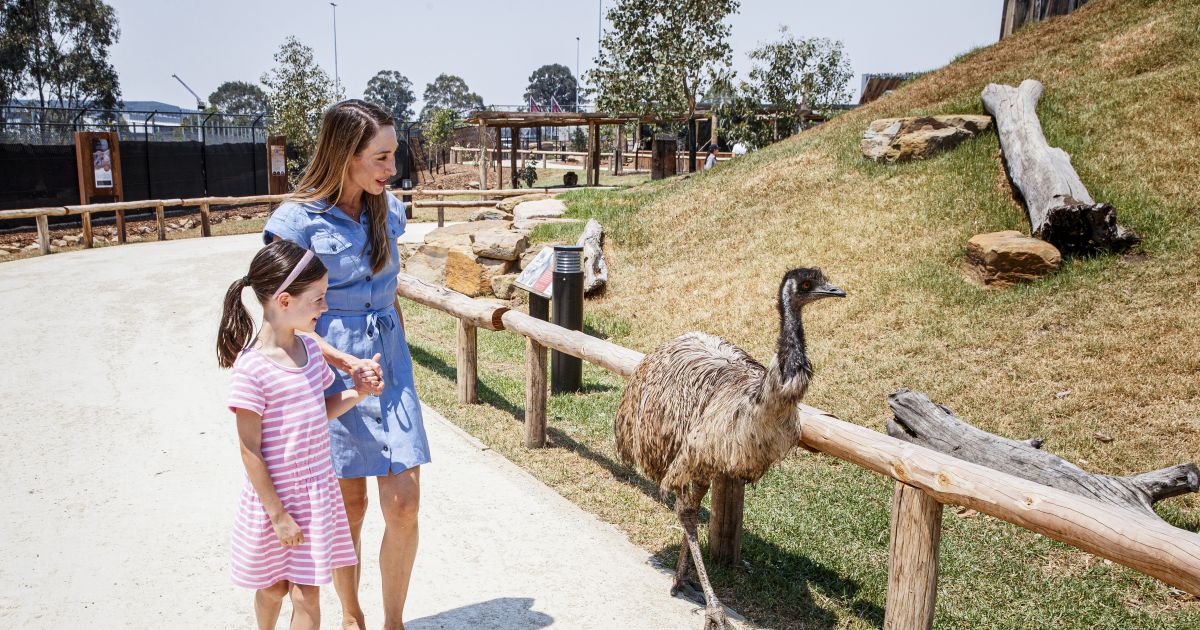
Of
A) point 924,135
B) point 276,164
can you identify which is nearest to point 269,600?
point 924,135

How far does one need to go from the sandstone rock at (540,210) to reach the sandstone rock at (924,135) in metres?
5.08

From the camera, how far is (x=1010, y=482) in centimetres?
307

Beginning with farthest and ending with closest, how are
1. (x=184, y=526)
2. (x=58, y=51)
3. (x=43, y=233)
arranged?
(x=58, y=51), (x=43, y=233), (x=184, y=526)

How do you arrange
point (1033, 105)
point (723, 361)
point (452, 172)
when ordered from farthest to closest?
point (452, 172) → point (1033, 105) → point (723, 361)

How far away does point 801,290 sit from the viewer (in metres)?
3.50

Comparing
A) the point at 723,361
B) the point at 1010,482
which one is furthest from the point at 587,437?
the point at 1010,482

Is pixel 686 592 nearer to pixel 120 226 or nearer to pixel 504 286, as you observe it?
pixel 504 286

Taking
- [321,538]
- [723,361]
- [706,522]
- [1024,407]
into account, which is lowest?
[706,522]

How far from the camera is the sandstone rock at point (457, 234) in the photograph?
40.6ft

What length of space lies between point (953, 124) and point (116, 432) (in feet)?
33.5

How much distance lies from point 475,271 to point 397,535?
8.46 meters

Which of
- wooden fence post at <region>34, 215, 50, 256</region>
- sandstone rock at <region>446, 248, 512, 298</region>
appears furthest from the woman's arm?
wooden fence post at <region>34, 215, 50, 256</region>

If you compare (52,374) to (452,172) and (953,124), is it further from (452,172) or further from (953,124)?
(452,172)

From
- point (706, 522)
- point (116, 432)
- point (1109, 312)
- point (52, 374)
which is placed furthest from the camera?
point (52, 374)
